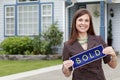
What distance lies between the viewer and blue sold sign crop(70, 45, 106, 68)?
3469 millimetres

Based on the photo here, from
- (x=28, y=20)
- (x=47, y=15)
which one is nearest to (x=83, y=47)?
(x=47, y=15)

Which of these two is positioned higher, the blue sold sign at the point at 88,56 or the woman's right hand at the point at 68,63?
the blue sold sign at the point at 88,56

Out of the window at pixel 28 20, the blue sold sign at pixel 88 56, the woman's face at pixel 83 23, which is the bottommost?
the blue sold sign at pixel 88 56

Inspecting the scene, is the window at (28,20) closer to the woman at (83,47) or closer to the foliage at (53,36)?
the foliage at (53,36)

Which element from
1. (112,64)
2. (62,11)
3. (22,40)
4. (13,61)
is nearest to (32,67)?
(13,61)

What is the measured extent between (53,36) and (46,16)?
1.62m

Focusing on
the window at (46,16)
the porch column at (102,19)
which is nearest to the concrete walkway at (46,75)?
the porch column at (102,19)

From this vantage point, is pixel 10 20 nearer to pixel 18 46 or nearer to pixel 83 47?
pixel 18 46

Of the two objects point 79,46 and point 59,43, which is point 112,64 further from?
point 59,43

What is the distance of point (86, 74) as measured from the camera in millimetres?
3480

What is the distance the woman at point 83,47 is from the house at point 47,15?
1348cm

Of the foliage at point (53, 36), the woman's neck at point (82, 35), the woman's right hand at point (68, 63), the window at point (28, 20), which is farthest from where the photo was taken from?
the window at point (28, 20)

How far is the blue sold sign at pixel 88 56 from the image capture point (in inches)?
137

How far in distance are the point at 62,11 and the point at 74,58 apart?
47.0 feet
